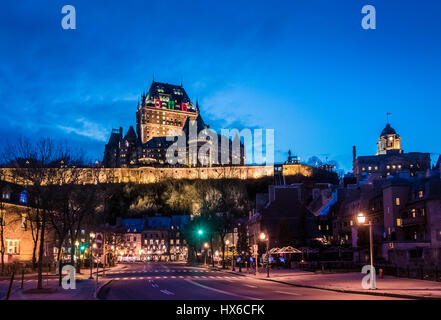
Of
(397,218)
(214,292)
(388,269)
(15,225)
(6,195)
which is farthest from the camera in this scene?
(397,218)

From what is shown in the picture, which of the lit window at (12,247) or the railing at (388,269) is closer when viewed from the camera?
the railing at (388,269)

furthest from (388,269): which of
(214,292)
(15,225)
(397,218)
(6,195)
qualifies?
(6,195)

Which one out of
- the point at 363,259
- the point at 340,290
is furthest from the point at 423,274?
the point at 363,259

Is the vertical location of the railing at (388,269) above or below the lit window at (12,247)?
below

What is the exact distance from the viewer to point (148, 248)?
15850 cm

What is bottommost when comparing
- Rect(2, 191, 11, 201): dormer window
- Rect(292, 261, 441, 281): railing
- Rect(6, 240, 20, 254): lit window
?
Rect(292, 261, 441, 281): railing

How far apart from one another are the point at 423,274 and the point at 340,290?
10417 mm

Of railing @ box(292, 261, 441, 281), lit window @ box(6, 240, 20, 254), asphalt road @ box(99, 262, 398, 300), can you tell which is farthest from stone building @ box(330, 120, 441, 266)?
lit window @ box(6, 240, 20, 254)

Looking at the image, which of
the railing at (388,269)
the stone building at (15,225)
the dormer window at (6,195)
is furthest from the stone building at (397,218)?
the dormer window at (6,195)

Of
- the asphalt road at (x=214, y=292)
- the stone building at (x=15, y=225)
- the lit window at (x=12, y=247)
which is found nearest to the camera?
the asphalt road at (x=214, y=292)

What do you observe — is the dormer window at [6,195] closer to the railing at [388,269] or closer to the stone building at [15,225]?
the stone building at [15,225]

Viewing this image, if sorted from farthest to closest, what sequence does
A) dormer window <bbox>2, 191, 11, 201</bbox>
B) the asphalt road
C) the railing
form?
1. dormer window <bbox>2, 191, 11, 201</bbox>
2. the railing
3. the asphalt road

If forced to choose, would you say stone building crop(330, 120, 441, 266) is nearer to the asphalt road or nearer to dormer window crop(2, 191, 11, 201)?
the asphalt road

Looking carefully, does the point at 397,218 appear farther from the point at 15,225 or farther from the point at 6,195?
the point at 6,195
